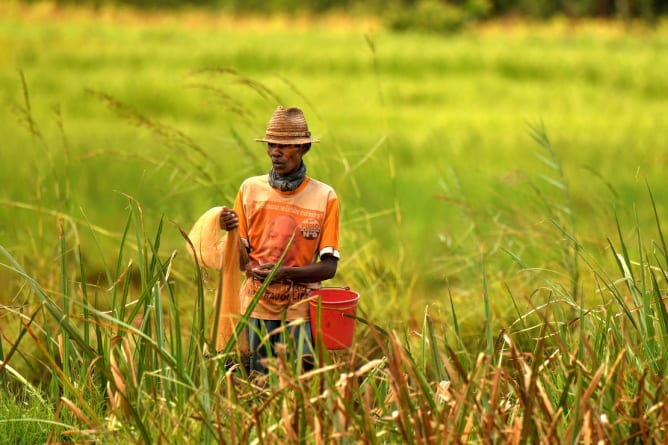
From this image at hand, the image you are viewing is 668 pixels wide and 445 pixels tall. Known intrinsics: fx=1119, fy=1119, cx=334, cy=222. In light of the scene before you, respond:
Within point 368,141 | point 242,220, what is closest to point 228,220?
point 242,220

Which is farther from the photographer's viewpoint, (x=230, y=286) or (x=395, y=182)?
(x=395, y=182)

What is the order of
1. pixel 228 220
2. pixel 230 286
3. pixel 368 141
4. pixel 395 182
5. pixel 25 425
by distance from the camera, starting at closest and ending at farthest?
pixel 25 425
pixel 228 220
pixel 230 286
pixel 395 182
pixel 368 141

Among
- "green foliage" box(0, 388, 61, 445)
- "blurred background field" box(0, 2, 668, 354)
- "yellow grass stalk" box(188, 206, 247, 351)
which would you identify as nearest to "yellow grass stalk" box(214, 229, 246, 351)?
"yellow grass stalk" box(188, 206, 247, 351)

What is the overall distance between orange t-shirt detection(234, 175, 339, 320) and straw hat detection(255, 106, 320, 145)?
13cm

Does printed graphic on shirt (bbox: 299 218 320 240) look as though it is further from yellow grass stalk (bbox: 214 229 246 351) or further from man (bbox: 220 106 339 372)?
yellow grass stalk (bbox: 214 229 246 351)

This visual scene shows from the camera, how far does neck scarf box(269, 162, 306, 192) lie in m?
2.59

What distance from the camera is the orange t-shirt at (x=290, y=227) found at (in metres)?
2.59

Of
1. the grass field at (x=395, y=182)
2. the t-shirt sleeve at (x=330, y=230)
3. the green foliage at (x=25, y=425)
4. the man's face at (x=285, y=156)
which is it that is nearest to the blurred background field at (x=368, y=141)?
the grass field at (x=395, y=182)

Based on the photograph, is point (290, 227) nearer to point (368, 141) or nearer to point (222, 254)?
point (222, 254)

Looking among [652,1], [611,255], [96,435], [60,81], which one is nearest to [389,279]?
[611,255]

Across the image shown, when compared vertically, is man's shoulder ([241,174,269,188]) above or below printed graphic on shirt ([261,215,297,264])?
above

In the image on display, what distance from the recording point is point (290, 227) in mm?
2594

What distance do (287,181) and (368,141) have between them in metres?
5.71

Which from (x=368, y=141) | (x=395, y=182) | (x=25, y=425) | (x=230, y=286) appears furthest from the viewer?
(x=368, y=141)
